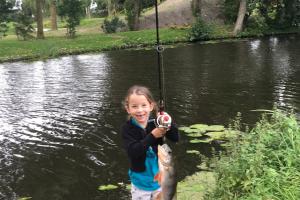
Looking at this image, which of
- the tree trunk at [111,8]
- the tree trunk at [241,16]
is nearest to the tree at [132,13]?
the tree trunk at [241,16]

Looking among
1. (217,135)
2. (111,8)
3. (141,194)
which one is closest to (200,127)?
(217,135)

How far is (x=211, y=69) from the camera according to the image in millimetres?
21750

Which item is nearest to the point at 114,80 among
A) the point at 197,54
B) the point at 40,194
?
the point at 197,54

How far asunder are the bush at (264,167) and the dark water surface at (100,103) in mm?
2598

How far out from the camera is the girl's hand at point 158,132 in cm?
Answer: 457

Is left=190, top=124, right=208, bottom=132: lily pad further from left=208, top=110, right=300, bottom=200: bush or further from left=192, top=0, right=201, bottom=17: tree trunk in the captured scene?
left=192, top=0, right=201, bottom=17: tree trunk

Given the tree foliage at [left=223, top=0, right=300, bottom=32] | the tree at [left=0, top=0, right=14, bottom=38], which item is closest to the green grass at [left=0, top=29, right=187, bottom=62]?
the tree foliage at [left=223, top=0, right=300, bottom=32]

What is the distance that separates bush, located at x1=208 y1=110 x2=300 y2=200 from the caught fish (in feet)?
3.35

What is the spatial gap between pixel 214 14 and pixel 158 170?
38884 mm

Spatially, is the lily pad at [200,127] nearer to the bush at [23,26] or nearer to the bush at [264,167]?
the bush at [264,167]

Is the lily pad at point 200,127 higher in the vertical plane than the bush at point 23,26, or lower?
lower

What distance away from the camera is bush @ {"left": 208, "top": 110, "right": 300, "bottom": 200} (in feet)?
17.6

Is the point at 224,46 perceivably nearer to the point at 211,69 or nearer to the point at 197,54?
the point at 197,54

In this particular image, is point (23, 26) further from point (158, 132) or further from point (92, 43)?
point (158, 132)
